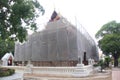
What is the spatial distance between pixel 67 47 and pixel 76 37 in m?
1.19

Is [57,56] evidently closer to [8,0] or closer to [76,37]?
[76,37]

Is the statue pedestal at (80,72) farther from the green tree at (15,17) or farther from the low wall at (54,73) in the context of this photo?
the green tree at (15,17)

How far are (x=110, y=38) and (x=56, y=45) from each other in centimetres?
989

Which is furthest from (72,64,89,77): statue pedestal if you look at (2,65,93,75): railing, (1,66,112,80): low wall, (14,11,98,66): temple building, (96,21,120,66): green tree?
(96,21,120,66): green tree

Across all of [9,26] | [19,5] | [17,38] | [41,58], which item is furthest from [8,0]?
[41,58]

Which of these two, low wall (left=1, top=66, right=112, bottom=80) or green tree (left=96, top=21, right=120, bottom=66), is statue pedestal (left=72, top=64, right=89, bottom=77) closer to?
low wall (left=1, top=66, right=112, bottom=80)

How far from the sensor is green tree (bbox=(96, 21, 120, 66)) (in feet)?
82.4

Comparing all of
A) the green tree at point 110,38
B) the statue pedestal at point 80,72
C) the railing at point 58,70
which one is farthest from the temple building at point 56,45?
the green tree at point 110,38

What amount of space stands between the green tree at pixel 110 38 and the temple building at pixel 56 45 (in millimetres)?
7264

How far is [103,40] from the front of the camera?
2606cm

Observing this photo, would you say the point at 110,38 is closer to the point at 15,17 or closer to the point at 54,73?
the point at 54,73

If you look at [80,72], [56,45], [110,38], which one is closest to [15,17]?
[80,72]

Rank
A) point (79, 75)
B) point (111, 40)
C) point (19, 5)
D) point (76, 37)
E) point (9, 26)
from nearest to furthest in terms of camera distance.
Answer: point (19, 5) → point (9, 26) → point (79, 75) → point (76, 37) → point (111, 40)

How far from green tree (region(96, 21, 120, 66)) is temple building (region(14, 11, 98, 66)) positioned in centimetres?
726
